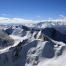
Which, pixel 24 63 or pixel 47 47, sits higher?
pixel 47 47

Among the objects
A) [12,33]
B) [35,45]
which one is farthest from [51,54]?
[12,33]

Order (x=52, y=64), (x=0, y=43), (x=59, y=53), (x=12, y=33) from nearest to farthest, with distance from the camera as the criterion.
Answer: (x=52, y=64) < (x=59, y=53) < (x=0, y=43) < (x=12, y=33)

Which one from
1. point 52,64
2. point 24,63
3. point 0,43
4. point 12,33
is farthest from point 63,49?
point 12,33

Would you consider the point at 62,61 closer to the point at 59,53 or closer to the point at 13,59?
the point at 59,53

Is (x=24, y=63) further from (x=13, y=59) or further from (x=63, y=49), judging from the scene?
(x=63, y=49)

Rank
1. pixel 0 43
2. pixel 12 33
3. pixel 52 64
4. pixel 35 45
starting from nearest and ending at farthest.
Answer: pixel 52 64 → pixel 35 45 → pixel 0 43 → pixel 12 33

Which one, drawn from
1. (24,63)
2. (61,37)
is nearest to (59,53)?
(24,63)

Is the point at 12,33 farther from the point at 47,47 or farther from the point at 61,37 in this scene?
the point at 47,47

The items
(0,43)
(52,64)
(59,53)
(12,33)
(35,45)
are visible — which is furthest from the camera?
(12,33)

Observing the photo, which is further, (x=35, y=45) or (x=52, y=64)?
(x=35, y=45)
